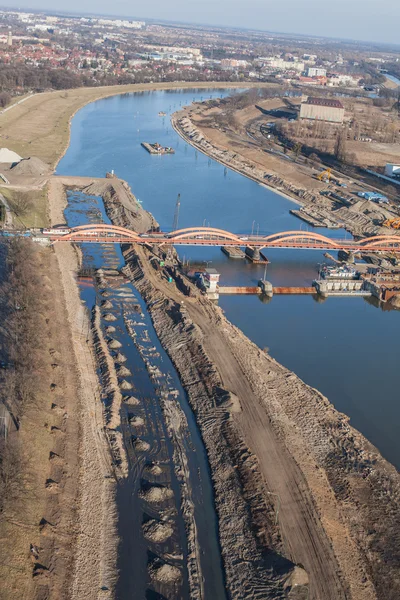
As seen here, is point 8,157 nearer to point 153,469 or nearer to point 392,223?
point 392,223

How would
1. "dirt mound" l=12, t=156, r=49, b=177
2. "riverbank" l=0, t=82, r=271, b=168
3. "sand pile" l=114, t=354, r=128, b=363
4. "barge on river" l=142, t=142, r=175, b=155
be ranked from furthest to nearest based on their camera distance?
"barge on river" l=142, t=142, r=175, b=155, "riverbank" l=0, t=82, r=271, b=168, "dirt mound" l=12, t=156, r=49, b=177, "sand pile" l=114, t=354, r=128, b=363

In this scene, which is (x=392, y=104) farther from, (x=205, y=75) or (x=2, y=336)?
(x=2, y=336)

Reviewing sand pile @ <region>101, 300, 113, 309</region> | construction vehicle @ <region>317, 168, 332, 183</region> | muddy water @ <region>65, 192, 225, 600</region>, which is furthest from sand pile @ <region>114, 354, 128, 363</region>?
construction vehicle @ <region>317, 168, 332, 183</region>

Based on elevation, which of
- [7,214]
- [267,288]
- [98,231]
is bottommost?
[267,288]

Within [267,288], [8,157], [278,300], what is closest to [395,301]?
[278,300]

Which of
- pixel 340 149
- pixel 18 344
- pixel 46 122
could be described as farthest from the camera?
pixel 46 122

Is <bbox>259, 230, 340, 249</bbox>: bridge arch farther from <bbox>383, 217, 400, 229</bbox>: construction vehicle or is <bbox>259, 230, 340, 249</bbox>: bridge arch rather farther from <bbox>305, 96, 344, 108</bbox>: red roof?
<bbox>305, 96, 344, 108</bbox>: red roof

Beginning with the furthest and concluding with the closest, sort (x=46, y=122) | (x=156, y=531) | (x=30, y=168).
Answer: (x=46, y=122) → (x=30, y=168) → (x=156, y=531)

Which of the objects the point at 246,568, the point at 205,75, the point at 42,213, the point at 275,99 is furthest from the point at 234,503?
the point at 205,75
